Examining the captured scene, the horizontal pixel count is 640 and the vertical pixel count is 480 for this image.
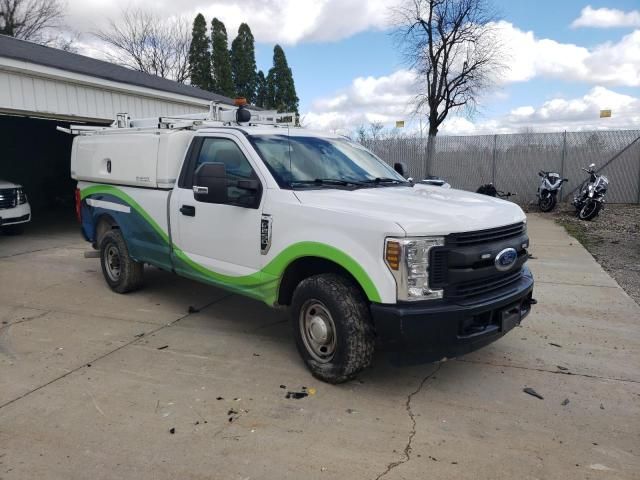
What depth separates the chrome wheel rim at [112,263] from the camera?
21.1 ft

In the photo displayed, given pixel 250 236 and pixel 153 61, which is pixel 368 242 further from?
pixel 153 61

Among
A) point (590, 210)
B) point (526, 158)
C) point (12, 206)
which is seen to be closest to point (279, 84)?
point (526, 158)

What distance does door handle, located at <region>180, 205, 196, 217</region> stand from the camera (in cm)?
489

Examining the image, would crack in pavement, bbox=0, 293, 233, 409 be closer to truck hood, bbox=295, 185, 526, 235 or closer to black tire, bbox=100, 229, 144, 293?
black tire, bbox=100, 229, 144, 293

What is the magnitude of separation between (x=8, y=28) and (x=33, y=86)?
32.1 m

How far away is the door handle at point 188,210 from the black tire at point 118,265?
160 centimetres

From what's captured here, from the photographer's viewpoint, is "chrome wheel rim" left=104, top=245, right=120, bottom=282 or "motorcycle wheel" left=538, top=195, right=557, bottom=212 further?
"motorcycle wheel" left=538, top=195, right=557, bottom=212

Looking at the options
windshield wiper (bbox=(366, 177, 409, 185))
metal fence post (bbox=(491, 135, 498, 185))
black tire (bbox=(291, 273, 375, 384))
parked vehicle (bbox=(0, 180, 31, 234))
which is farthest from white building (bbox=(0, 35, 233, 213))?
metal fence post (bbox=(491, 135, 498, 185))

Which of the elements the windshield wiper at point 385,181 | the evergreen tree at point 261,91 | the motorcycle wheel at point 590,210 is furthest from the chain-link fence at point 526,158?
the evergreen tree at point 261,91

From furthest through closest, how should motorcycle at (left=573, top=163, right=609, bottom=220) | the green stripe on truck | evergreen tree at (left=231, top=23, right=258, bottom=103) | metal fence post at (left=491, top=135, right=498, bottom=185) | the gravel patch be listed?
1. evergreen tree at (left=231, top=23, right=258, bottom=103)
2. metal fence post at (left=491, top=135, right=498, bottom=185)
3. motorcycle at (left=573, top=163, right=609, bottom=220)
4. the gravel patch
5. the green stripe on truck

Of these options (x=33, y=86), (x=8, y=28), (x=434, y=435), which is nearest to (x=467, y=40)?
(x=33, y=86)

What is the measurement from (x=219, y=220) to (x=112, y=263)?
2659mm

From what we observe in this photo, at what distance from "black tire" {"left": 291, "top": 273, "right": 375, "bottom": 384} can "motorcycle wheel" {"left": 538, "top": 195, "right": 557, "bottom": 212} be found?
1334cm

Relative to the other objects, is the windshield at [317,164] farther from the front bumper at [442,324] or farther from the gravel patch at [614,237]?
the gravel patch at [614,237]
